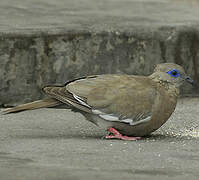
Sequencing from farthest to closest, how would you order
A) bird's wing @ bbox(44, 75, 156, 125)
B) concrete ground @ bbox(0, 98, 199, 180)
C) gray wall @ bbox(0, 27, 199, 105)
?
gray wall @ bbox(0, 27, 199, 105) → bird's wing @ bbox(44, 75, 156, 125) → concrete ground @ bbox(0, 98, 199, 180)

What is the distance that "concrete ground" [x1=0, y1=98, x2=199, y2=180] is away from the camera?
4188 millimetres

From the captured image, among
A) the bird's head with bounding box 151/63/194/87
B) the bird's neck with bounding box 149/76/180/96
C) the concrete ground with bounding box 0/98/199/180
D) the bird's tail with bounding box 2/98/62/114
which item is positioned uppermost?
the bird's head with bounding box 151/63/194/87

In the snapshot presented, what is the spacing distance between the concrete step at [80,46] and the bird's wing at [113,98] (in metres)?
1.78

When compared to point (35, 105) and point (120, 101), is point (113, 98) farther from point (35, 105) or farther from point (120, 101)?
point (35, 105)

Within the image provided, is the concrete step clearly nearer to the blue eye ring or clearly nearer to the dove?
the dove

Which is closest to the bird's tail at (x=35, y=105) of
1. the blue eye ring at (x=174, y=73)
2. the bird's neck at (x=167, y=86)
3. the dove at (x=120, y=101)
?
the dove at (x=120, y=101)

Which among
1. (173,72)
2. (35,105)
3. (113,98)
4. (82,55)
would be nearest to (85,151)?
(113,98)

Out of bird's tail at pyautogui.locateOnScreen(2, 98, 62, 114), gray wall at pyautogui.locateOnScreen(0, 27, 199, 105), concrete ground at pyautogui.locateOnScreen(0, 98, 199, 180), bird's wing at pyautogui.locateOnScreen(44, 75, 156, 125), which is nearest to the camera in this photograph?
concrete ground at pyautogui.locateOnScreen(0, 98, 199, 180)

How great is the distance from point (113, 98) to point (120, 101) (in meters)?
0.06

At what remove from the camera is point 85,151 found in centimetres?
492

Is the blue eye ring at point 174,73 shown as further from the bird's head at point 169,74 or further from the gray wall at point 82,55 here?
the gray wall at point 82,55

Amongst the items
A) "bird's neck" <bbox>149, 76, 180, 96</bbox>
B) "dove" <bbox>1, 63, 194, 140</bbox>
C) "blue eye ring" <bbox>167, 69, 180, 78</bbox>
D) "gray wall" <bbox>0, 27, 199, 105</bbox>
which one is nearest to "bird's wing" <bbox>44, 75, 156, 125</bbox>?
"dove" <bbox>1, 63, 194, 140</bbox>

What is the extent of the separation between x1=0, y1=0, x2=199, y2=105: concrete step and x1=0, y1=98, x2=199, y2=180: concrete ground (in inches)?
22.9

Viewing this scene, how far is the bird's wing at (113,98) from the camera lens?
5379 mm
